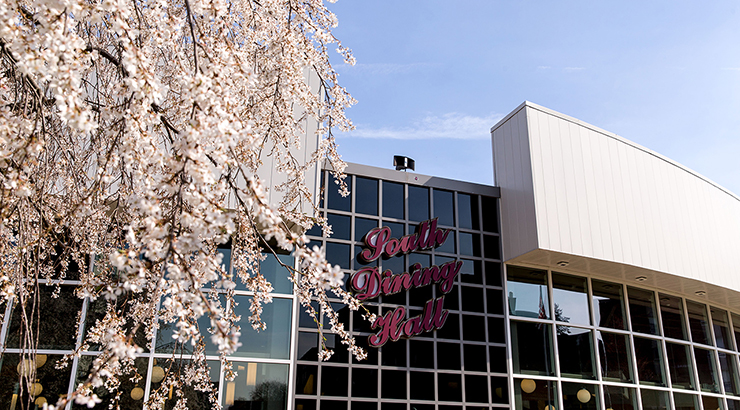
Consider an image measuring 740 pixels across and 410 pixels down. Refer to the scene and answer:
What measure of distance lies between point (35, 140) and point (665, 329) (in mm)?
12473

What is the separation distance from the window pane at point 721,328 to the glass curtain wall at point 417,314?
6410 mm

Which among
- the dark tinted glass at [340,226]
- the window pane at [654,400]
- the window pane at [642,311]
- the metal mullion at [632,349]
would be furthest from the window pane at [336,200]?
the window pane at [654,400]

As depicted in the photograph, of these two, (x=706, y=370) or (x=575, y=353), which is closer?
(x=575, y=353)

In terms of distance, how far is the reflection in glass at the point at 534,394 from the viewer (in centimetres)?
985

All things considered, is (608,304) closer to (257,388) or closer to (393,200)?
(393,200)

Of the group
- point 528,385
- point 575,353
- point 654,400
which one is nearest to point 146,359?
point 528,385

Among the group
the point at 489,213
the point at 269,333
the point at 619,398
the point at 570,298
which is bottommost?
the point at 619,398

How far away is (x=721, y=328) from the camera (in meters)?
13.4

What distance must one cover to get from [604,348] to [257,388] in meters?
6.63

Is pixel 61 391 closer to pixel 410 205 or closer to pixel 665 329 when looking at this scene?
pixel 410 205

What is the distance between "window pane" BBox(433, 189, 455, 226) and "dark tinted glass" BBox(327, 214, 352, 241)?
5.70ft

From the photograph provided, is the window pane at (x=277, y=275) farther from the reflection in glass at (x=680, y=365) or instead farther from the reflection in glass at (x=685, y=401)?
the reflection in glass at (x=685, y=401)

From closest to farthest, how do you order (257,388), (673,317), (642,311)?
(257,388)
(642,311)
(673,317)

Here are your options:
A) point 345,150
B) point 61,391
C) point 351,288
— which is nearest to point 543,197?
point 351,288
